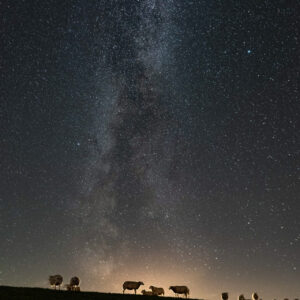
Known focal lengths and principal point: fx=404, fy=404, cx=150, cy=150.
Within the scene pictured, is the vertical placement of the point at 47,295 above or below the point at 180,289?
below

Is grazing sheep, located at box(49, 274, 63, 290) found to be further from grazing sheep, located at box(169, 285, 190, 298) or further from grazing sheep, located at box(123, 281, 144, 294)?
grazing sheep, located at box(169, 285, 190, 298)

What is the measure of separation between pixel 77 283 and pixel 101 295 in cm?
952

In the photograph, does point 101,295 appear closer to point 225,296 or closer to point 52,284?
point 52,284

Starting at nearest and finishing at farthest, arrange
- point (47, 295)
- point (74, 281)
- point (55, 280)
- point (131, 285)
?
point (47, 295) → point (55, 280) → point (74, 281) → point (131, 285)

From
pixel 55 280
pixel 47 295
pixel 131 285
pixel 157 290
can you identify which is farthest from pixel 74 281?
pixel 47 295

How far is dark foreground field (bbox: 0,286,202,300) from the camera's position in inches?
861

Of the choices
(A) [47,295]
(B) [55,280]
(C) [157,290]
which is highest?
(C) [157,290]

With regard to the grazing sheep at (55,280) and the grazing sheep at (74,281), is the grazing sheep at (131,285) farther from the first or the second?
the grazing sheep at (55,280)

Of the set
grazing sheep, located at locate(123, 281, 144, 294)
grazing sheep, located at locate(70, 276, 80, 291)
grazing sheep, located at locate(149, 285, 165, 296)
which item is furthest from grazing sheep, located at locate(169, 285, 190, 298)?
grazing sheep, located at locate(70, 276, 80, 291)

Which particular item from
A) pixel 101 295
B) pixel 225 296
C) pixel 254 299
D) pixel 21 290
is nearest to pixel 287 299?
pixel 254 299

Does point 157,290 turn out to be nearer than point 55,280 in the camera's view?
No

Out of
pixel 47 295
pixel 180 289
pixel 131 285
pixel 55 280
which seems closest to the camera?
pixel 47 295

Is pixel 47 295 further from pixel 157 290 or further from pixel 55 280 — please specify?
pixel 157 290

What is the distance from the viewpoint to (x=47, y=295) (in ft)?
75.5
